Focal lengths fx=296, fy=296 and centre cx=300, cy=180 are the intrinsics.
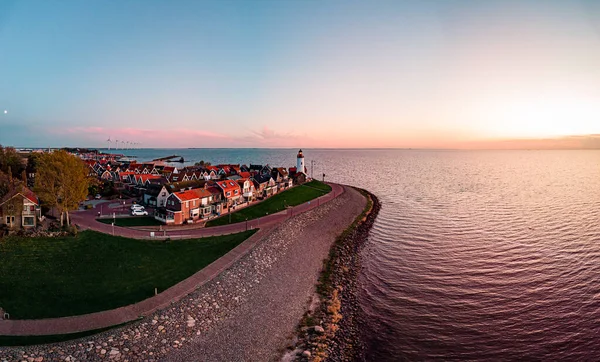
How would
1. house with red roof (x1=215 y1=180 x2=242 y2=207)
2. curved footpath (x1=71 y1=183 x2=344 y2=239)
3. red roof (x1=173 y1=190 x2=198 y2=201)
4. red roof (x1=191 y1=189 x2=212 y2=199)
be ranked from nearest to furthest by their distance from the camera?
curved footpath (x1=71 y1=183 x2=344 y2=239)
red roof (x1=173 y1=190 x2=198 y2=201)
red roof (x1=191 y1=189 x2=212 y2=199)
house with red roof (x1=215 y1=180 x2=242 y2=207)

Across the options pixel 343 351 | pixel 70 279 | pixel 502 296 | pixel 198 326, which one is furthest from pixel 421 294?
pixel 70 279

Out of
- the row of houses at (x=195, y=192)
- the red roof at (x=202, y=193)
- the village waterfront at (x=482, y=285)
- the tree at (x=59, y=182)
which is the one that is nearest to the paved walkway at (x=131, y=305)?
the tree at (x=59, y=182)

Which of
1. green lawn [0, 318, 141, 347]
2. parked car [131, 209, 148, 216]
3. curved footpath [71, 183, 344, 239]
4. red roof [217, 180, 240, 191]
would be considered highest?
red roof [217, 180, 240, 191]

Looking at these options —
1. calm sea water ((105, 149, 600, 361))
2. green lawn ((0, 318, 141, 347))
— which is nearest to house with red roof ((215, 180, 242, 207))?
calm sea water ((105, 149, 600, 361))

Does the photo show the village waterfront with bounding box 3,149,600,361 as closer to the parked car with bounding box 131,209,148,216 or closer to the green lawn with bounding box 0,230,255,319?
the green lawn with bounding box 0,230,255,319

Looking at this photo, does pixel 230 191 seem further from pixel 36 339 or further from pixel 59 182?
pixel 36 339
